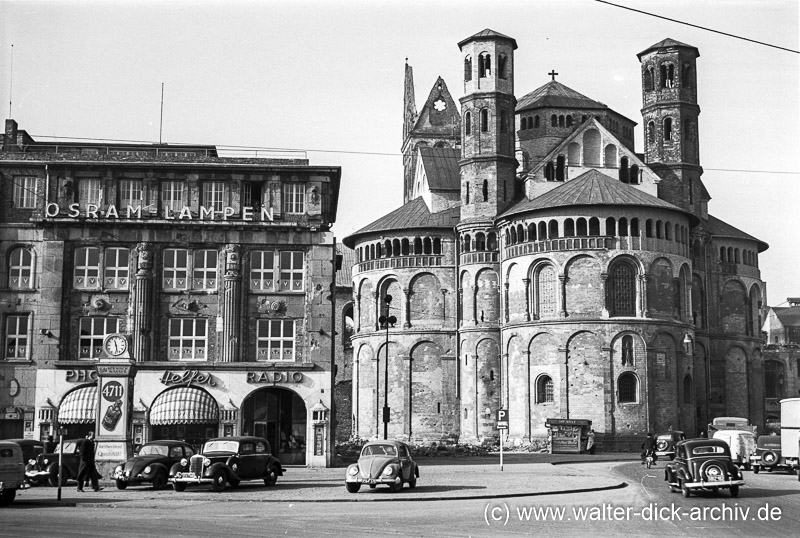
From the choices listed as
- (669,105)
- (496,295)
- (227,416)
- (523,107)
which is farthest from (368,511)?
(523,107)

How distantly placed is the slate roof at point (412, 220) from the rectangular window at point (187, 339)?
1497 inches

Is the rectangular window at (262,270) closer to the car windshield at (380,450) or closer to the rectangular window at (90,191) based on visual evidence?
the rectangular window at (90,191)

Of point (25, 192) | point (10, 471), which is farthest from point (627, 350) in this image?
point (10, 471)

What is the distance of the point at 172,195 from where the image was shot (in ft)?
176

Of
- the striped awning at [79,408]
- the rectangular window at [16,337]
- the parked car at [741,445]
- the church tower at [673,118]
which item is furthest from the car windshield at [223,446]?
the church tower at [673,118]

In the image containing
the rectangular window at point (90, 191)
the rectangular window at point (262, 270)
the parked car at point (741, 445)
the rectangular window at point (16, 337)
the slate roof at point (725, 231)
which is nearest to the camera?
the parked car at point (741, 445)

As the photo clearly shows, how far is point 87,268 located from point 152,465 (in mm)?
18926

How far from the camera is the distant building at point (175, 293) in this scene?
51438mm

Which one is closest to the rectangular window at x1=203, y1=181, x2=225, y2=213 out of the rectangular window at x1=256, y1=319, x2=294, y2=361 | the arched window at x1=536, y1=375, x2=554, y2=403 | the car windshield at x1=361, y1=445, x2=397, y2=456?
the rectangular window at x1=256, y1=319, x2=294, y2=361

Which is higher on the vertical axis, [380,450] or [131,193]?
[131,193]

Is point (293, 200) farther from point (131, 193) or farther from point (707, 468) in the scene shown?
point (707, 468)

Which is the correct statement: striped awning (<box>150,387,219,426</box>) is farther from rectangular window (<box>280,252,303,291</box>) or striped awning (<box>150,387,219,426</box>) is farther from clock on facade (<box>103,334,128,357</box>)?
clock on facade (<box>103,334,128,357</box>)

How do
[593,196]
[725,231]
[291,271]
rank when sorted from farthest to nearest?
[725,231] < [593,196] < [291,271]

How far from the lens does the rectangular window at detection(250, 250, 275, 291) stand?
52.8 meters
